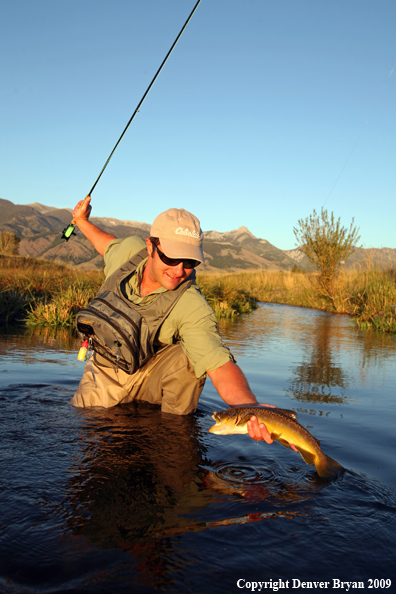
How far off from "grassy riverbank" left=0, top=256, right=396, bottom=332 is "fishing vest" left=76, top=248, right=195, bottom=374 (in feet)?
19.4

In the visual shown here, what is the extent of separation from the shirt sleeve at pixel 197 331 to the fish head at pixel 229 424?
70 cm

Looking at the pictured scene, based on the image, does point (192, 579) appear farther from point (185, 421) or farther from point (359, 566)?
point (185, 421)

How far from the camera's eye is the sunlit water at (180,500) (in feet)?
6.12

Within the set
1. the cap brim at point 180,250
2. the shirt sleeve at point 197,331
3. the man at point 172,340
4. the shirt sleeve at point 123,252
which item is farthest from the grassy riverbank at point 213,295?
the cap brim at point 180,250

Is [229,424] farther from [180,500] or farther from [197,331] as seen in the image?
[197,331]

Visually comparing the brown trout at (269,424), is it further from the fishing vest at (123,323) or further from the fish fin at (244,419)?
the fishing vest at (123,323)

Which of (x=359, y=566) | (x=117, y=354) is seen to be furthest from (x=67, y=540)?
(x=117, y=354)

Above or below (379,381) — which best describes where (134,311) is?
above

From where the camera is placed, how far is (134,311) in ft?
11.8

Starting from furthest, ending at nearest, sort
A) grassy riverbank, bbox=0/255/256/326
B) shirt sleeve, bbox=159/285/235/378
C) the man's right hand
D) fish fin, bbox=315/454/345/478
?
1. grassy riverbank, bbox=0/255/256/326
2. the man's right hand
3. shirt sleeve, bbox=159/285/235/378
4. fish fin, bbox=315/454/345/478

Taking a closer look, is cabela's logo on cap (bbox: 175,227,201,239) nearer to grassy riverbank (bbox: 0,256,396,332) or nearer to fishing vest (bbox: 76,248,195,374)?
fishing vest (bbox: 76,248,195,374)

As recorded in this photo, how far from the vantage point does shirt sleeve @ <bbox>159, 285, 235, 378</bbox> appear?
322 cm

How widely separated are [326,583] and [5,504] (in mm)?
1556

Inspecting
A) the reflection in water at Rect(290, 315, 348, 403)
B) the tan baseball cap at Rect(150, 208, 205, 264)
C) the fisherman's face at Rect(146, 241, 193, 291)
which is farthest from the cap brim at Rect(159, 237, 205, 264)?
the reflection in water at Rect(290, 315, 348, 403)
